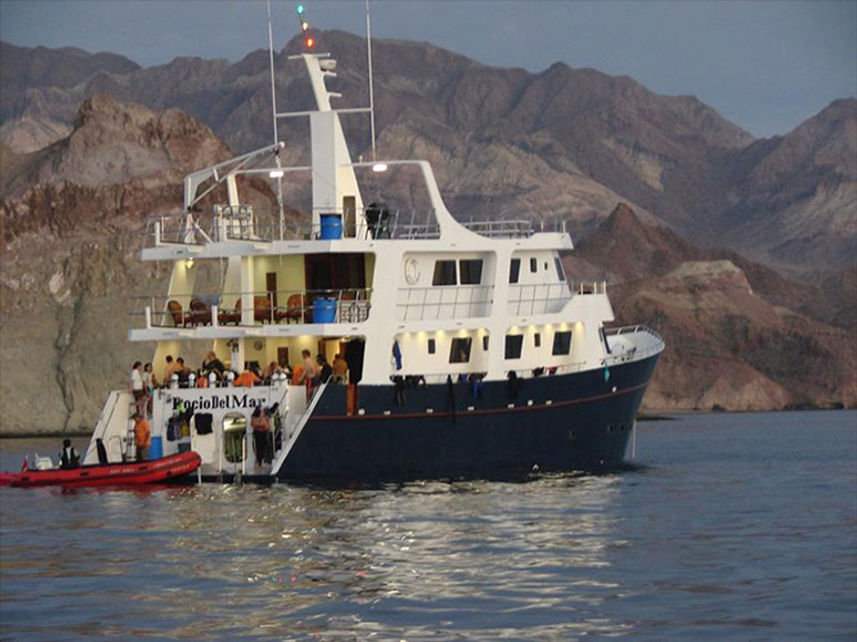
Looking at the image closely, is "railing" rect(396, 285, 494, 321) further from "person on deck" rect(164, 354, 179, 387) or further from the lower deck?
"person on deck" rect(164, 354, 179, 387)

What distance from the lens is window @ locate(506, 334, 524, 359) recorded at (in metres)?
44.1

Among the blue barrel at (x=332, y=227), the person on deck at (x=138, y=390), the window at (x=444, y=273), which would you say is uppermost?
the blue barrel at (x=332, y=227)

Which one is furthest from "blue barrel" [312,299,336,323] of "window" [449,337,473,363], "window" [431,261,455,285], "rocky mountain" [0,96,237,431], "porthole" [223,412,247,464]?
"rocky mountain" [0,96,237,431]

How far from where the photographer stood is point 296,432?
39969 millimetres

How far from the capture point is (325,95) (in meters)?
45.0

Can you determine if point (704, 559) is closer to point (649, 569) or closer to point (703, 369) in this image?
point (649, 569)

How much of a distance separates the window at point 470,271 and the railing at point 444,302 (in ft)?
0.48

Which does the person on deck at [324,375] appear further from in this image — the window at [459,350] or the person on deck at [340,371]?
the window at [459,350]

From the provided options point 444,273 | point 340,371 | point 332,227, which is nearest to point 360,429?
point 340,371

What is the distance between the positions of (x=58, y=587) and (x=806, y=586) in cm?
981

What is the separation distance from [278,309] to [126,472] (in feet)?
15.6

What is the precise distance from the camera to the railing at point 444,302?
42.9m

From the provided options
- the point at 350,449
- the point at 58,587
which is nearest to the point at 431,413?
the point at 350,449

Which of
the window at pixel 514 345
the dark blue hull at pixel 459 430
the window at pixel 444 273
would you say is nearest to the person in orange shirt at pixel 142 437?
the dark blue hull at pixel 459 430
